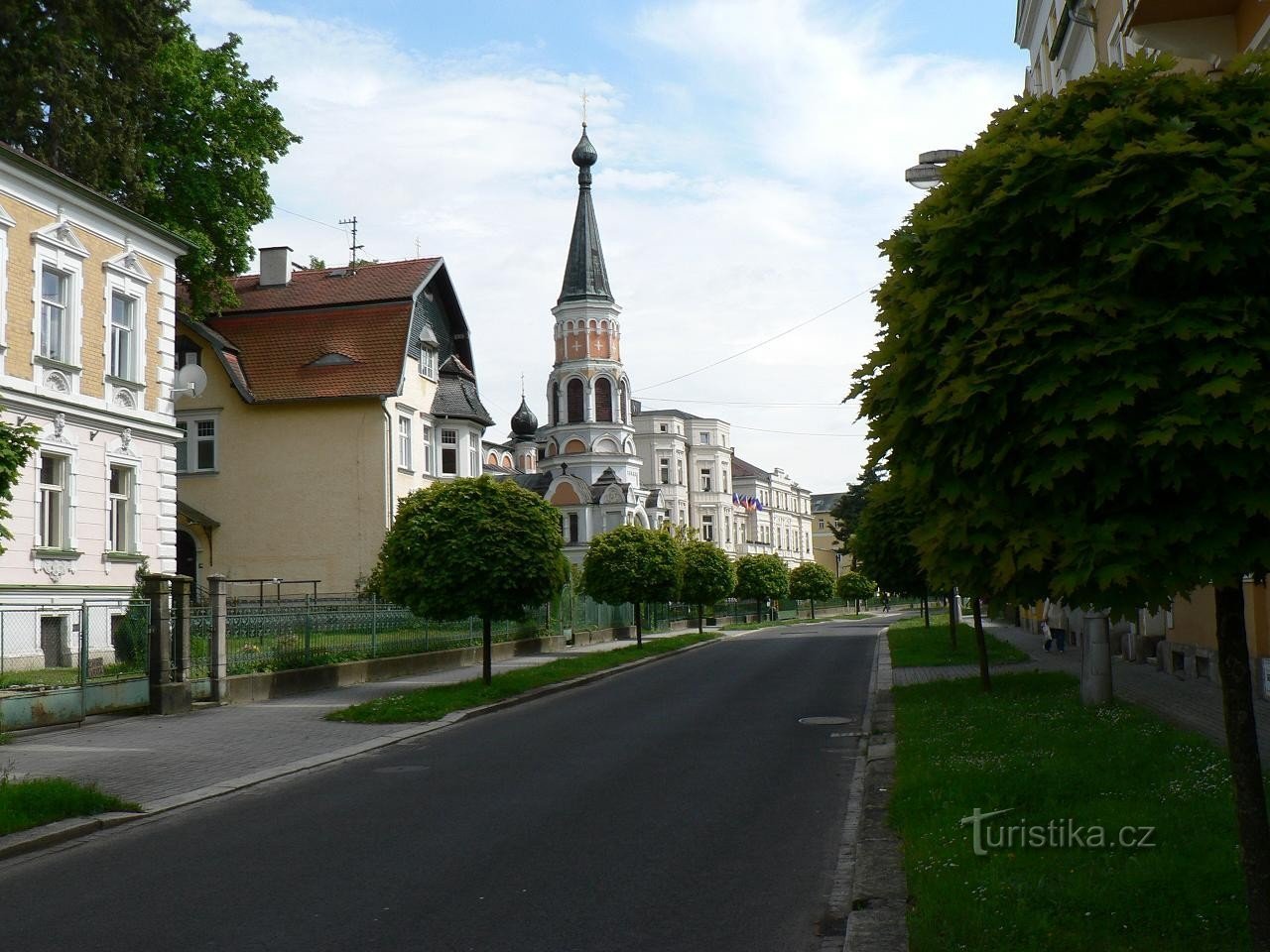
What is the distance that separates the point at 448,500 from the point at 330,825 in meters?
11.7

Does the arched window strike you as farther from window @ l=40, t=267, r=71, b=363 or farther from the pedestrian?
window @ l=40, t=267, r=71, b=363

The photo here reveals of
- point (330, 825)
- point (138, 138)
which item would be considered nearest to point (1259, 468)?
point (330, 825)

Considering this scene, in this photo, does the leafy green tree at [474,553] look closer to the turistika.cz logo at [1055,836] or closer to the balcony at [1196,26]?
the balcony at [1196,26]

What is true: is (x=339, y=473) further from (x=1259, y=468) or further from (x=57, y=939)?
(x=1259, y=468)

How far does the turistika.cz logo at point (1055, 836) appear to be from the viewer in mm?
6910

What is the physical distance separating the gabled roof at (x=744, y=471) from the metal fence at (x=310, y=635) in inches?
3889

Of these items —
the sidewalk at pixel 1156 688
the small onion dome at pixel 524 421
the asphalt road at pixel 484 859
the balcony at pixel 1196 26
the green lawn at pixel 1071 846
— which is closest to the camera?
the green lawn at pixel 1071 846

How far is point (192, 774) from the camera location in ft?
40.1

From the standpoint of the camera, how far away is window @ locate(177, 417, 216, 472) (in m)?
40.4

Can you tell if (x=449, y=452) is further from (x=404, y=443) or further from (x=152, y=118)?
(x=152, y=118)

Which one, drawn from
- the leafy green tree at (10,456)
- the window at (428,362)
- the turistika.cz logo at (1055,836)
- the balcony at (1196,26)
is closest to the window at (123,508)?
the leafy green tree at (10,456)

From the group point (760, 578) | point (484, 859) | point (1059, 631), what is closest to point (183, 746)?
point (484, 859)

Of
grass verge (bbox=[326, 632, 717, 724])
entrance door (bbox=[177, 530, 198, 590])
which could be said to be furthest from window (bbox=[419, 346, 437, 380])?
grass verge (bbox=[326, 632, 717, 724])

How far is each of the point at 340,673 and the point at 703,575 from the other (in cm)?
2710
